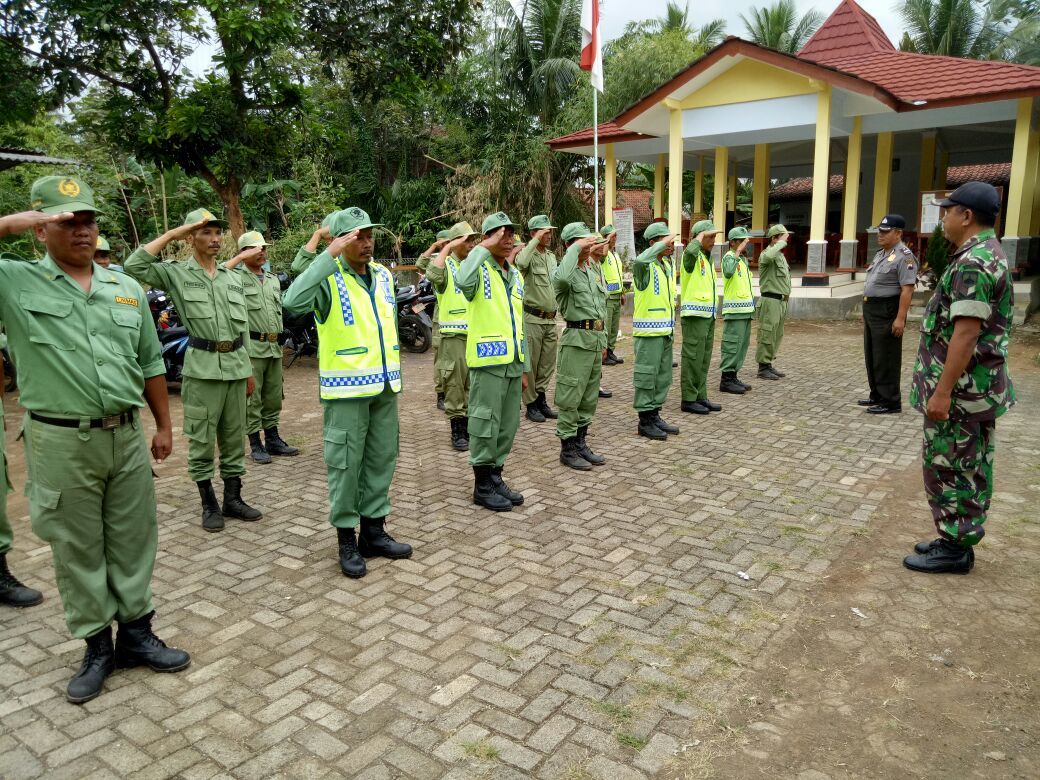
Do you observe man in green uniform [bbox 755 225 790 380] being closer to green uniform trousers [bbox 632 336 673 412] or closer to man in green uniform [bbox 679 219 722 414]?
man in green uniform [bbox 679 219 722 414]

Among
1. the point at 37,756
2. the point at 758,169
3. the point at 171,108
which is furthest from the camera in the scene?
the point at 758,169

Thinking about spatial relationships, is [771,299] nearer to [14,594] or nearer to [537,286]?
[537,286]

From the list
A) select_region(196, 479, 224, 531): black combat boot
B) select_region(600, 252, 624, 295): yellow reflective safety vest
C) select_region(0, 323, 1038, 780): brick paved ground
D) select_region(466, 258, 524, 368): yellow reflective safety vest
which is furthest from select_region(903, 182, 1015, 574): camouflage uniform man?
select_region(600, 252, 624, 295): yellow reflective safety vest

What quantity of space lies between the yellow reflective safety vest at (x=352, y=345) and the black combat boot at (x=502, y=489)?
4.33ft

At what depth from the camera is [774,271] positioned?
8758mm

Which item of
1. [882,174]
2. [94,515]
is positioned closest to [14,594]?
[94,515]

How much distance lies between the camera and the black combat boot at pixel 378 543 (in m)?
4.19

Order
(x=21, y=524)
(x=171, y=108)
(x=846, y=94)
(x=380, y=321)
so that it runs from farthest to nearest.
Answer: (x=846, y=94) < (x=171, y=108) < (x=21, y=524) < (x=380, y=321)

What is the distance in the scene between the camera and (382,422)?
407 cm

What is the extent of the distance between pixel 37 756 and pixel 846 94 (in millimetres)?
15031

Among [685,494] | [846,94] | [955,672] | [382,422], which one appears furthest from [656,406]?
[846,94]

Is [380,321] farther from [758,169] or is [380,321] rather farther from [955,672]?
[758,169]

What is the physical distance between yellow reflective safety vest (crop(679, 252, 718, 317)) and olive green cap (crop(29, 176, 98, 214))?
17.3 ft

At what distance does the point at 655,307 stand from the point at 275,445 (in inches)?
136
